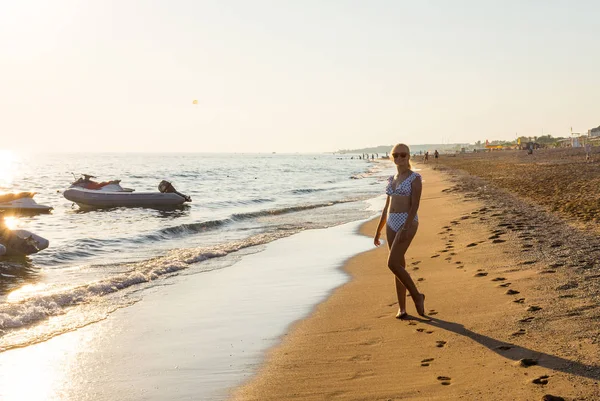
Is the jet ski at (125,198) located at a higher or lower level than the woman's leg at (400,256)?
Result: lower

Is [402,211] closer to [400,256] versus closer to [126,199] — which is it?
[400,256]

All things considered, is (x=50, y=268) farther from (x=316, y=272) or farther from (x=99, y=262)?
(x=316, y=272)

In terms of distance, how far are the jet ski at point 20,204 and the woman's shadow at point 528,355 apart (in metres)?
25.7

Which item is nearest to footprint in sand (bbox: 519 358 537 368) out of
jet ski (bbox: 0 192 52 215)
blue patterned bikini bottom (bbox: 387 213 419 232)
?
blue patterned bikini bottom (bbox: 387 213 419 232)

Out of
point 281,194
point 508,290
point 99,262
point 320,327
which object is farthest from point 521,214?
point 281,194

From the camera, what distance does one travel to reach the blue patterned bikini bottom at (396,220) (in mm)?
6441

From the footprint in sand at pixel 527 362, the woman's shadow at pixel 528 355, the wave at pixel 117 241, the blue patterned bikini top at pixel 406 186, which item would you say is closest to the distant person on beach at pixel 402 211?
the blue patterned bikini top at pixel 406 186

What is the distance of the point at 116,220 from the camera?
78.1ft

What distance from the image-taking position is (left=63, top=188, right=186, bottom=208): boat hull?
100.0 ft

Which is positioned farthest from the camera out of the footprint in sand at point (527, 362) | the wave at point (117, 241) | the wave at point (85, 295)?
the wave at point (117, 241)

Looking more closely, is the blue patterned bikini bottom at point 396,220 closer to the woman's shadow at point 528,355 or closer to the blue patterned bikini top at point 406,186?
the blue patterned bikini top at point 406,186

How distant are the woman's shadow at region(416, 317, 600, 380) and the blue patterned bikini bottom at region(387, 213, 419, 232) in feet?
3.92

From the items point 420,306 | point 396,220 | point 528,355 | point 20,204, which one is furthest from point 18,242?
point 20,204

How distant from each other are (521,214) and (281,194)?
24921mm
